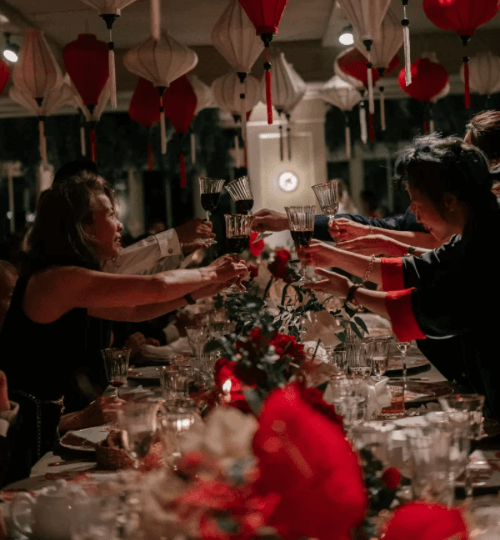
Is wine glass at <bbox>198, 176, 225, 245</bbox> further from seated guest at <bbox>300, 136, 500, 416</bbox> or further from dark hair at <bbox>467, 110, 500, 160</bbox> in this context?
dark hair at <bbox>467, 110, 500, 160</bbox>

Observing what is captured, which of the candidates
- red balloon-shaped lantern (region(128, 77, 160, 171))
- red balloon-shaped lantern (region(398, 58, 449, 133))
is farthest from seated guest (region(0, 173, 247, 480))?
red balloon-shaped lantern (region(398, 58, 449, 133))

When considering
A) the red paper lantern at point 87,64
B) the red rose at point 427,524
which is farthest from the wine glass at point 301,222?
the red paper lantern at point 87,64

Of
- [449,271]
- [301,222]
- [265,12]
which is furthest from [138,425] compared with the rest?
[265,12]

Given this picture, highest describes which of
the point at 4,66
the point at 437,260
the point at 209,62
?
the point at 209,62

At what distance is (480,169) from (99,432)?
1331mm

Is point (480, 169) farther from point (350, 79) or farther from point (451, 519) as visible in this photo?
point (350, 79)

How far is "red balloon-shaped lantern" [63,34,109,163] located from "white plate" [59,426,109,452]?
311 cm

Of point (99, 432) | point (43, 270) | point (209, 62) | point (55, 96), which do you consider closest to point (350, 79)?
point (55, 96)

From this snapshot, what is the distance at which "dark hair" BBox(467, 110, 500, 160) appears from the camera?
2703 mm

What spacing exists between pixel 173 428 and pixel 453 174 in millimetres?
1400

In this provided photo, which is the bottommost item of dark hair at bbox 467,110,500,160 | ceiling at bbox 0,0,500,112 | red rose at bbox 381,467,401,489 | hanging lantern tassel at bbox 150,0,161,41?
red rose at bbox 381,467,401,489

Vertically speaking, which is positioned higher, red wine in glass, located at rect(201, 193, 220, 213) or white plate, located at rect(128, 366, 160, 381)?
red wine in glass, located at rect(201, 193, 220, 213)

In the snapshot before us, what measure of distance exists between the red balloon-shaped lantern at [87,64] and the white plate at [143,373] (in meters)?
2.29

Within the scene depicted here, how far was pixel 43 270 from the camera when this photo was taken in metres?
2.36
